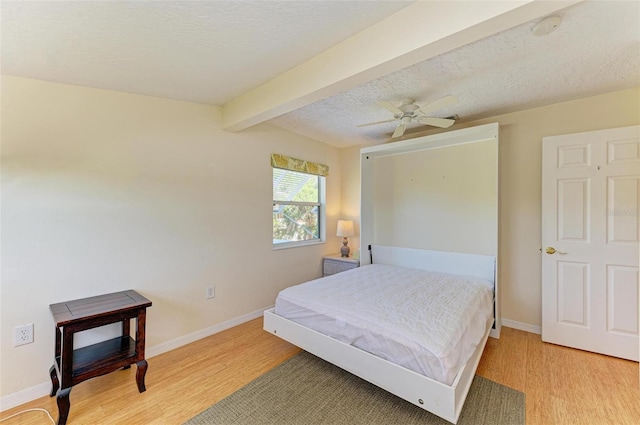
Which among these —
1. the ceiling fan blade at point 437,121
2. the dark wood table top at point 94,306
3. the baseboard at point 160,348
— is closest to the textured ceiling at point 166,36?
the ceiling fan blade at point 437,121

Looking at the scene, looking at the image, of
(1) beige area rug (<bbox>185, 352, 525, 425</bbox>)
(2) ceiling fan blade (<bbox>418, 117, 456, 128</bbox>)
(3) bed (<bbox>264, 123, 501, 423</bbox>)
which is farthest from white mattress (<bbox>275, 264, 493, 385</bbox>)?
(2) ceiling fan blade (<bbox>418, 117, 456, 128</bbox>)

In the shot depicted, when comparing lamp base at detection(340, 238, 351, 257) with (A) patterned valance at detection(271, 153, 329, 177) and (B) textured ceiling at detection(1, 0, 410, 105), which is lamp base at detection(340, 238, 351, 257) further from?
(B) textured ceiling at detection(1, 0, 410, 105)

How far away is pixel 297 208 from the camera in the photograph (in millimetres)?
3920

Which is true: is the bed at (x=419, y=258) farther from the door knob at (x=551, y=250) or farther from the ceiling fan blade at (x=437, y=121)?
the ceiling fan blade at (x=437, y=121)

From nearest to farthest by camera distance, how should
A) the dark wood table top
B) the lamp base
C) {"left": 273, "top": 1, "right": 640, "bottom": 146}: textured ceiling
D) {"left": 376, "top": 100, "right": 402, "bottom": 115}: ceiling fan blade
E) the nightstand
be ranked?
{"left": 273, "top": 1, "right": 640, "bottom": 146}: textured ceiling < the dark wood table top < {"left": 376, "top": 100, "right": 402, "bottom": 115}: ceiling fan blade < the nightstand < the lamp base

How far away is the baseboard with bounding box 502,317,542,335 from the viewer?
2.81 metres

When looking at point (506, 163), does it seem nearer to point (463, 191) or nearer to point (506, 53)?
point (463, 191)

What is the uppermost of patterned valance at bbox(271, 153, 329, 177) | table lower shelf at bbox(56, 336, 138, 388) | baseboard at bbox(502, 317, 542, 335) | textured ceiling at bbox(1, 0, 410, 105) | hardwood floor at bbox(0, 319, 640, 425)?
textured ceiling at bbox(1, 0, 410, 105)

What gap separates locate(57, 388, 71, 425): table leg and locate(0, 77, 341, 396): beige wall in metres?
0.51

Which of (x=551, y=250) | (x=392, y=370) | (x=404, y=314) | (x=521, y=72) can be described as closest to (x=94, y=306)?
(x=392, y=370)

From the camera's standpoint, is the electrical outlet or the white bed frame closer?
the white bed frame

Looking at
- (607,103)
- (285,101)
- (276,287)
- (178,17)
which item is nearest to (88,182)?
(178,17)

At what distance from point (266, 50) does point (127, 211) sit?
1734mm

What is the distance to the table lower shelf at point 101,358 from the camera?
1.70 meters
